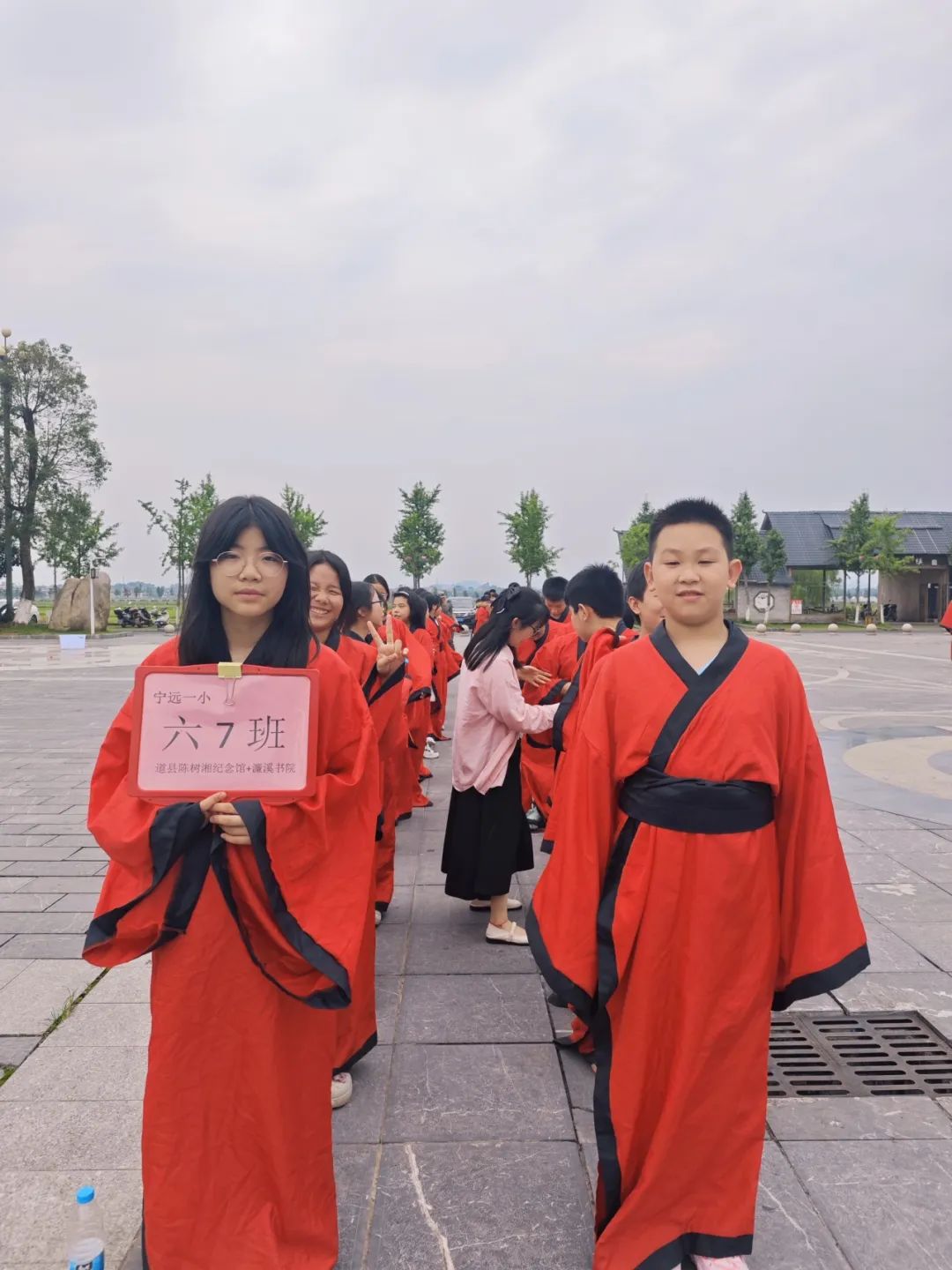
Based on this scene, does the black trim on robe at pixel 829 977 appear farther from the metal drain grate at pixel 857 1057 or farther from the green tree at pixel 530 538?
the green tree at pixel 530 538

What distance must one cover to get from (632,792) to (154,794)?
1153 mm

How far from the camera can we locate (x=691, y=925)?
6.78 feet

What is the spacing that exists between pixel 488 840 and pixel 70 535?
122ft

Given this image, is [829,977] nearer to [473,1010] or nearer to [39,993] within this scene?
[473,1010]

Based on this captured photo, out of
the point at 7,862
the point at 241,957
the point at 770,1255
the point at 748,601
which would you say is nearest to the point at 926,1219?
the point at 770,1255

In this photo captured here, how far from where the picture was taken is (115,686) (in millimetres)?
15562

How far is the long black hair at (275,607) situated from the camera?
2.11 meters

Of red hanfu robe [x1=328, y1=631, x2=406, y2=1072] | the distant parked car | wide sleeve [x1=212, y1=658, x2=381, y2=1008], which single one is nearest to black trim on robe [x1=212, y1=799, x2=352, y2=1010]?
wide sleeve [x1=212, y1=658, x2=381, y2=1008]

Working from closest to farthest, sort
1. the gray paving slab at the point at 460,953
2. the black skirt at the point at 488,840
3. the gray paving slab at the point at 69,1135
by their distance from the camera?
the gray paving slab at the point at 69,1135 → the gray paving slab at the point at 460,953 → the black skirt at the point at 488,840

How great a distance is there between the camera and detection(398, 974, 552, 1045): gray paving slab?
3.26 meters

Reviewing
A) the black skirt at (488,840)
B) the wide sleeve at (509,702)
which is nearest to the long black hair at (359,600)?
the wide sleeve at (509,702)

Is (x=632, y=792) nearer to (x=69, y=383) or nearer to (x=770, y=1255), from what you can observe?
(x=770, y=1255)

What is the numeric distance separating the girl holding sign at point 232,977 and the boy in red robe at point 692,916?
636mm

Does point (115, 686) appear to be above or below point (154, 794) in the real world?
below
